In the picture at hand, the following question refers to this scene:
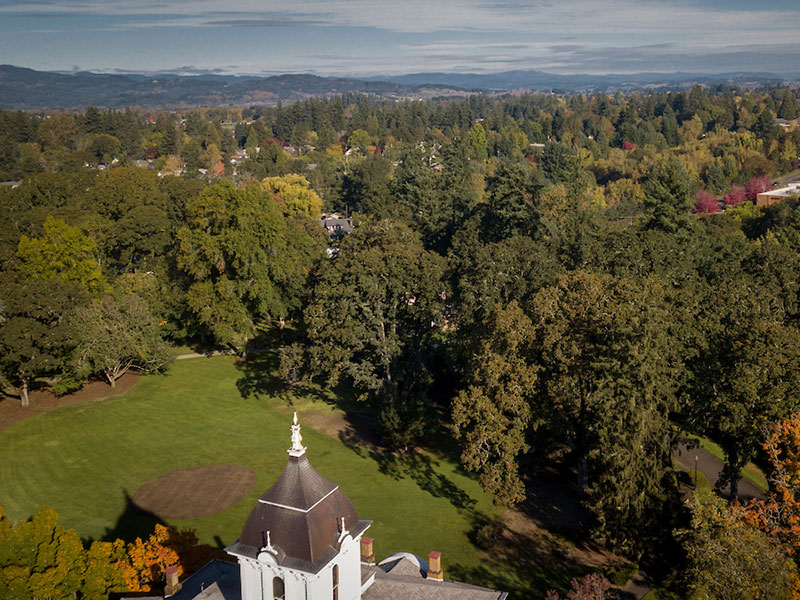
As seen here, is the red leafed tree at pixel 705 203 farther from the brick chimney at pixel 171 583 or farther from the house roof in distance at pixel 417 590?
the brick chimney at pixel 171 583

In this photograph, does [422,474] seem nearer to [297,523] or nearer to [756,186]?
[297,523]

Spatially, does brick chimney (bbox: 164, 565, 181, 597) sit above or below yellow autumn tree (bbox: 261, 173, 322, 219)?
below

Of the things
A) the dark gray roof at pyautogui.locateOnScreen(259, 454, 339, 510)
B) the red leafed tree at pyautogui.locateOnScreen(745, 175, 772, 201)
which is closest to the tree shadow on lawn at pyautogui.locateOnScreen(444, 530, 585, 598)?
the dark gray roof at pyautogui.locateOnScreen(259, 454, 339, 510)

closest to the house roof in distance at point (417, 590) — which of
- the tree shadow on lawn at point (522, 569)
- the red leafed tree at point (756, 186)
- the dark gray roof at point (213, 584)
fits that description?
the dark gray roof at point (213, 584)

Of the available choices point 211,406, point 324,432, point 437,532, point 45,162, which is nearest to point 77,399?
point 211,406

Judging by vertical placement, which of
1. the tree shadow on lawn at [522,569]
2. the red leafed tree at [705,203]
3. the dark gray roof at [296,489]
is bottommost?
the tree shadow on lawn at [522,569]

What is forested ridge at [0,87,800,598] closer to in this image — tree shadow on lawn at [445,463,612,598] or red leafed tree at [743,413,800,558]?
red leafed tree at [743,413,800,558]

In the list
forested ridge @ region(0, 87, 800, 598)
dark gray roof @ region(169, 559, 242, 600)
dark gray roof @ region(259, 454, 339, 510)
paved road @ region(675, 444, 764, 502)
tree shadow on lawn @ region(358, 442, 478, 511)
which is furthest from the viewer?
tree shadow on lawn @ region(358, 442, 478, 511)

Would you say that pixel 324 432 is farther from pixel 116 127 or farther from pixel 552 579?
pixel 116 127
